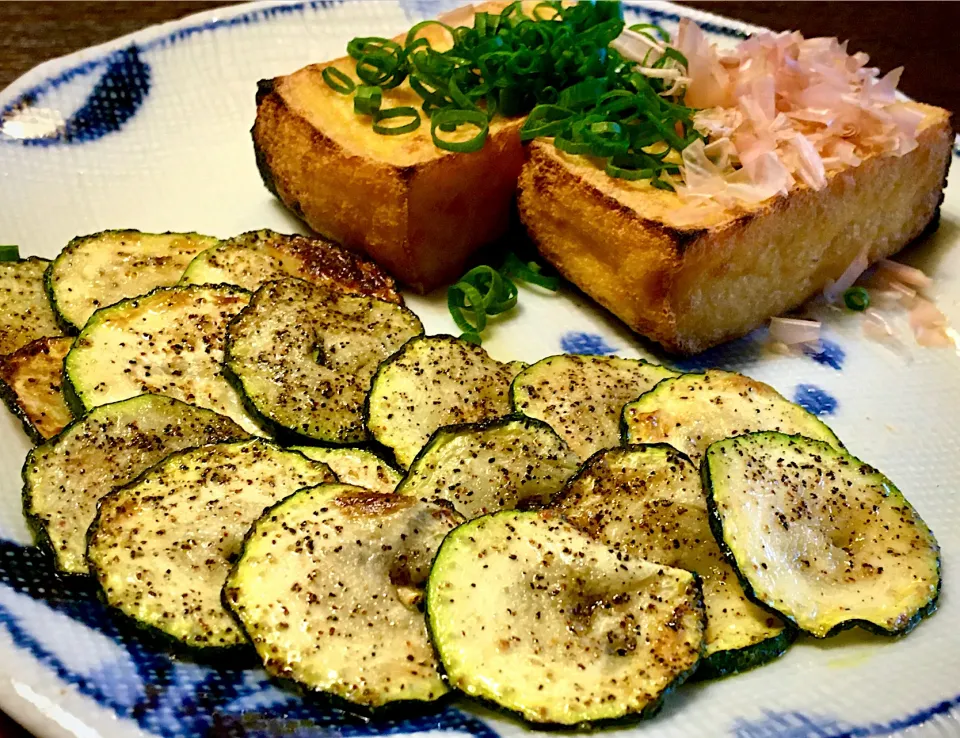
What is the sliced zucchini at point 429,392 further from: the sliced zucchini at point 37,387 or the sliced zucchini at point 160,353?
the sliced zucchini at point 37,387

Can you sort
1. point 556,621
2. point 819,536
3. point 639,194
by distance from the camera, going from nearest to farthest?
point 556,621, point 819,536, point 639,194

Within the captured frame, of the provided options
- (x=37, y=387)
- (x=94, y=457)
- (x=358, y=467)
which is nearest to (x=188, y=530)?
(x=94, y=457)

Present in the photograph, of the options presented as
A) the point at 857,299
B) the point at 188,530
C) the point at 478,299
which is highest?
the point at 188,530

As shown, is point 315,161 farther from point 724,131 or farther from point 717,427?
point 717,427

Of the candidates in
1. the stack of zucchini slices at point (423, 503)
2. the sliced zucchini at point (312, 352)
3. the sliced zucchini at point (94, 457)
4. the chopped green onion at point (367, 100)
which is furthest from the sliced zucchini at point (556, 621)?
the chopped green onion at point (367, 100)

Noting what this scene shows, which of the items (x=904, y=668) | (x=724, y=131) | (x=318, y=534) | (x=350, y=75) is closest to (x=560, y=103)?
(x=724, y=131)

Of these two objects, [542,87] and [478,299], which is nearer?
[478,299]

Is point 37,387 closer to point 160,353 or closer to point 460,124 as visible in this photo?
point 160,353
